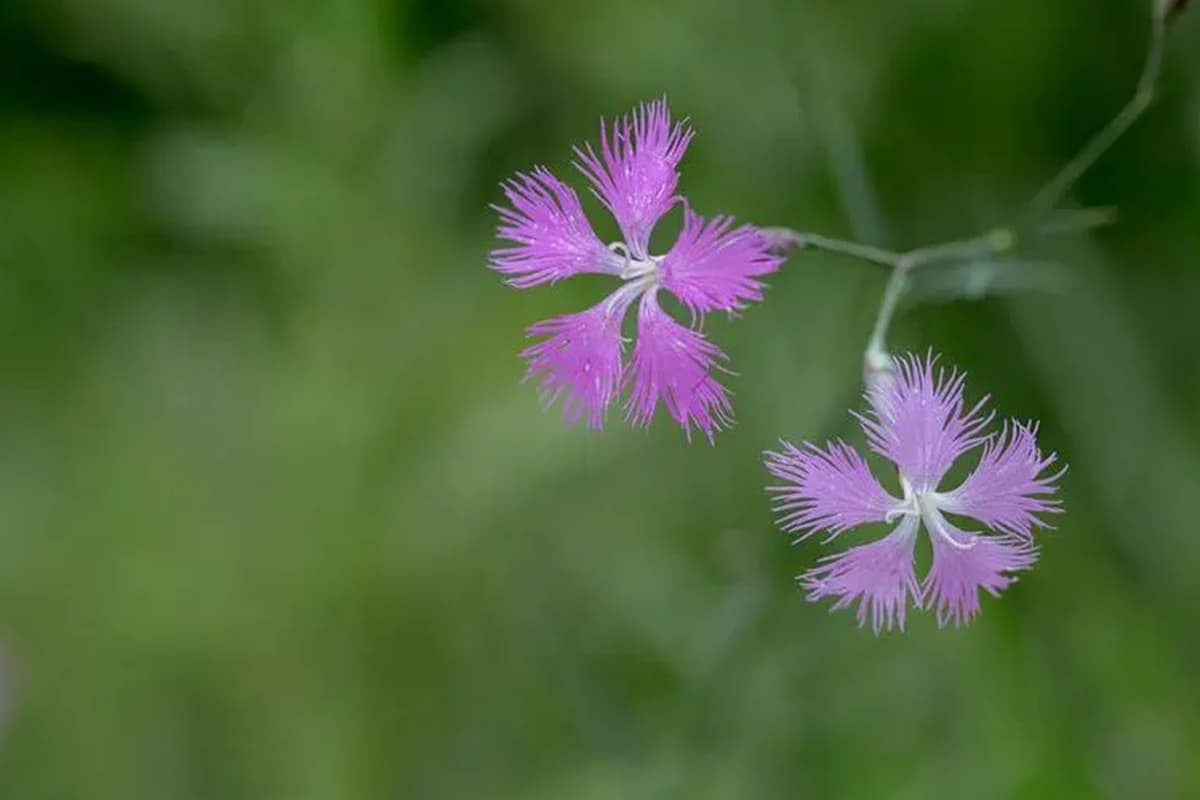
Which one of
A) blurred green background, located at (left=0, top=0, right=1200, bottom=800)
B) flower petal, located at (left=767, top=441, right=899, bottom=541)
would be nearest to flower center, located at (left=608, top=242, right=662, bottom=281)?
flower petal, located at (left=767, top=441, right=899, bottom=541)

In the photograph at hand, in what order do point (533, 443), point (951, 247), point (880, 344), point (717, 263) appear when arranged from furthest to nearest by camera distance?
point (533, 443) → point (951, 247) → point (880, 344) → point (717, 263)

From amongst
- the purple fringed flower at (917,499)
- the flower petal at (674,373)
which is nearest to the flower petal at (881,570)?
the purple fringed flower at (917,499)

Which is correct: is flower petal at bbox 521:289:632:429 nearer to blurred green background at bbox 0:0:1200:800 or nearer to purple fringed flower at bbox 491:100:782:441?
purple fringed flower at bbox 491:100:782:441

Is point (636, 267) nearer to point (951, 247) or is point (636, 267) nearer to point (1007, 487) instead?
point (1007, 487)

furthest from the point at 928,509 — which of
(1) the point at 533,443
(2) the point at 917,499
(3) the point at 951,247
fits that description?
(1) the point at 533,443

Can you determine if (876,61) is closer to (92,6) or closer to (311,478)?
(311,478)

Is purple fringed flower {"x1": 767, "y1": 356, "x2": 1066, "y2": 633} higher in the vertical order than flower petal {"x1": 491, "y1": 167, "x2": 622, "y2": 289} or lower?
lower

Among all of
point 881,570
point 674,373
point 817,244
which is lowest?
point 881,570
